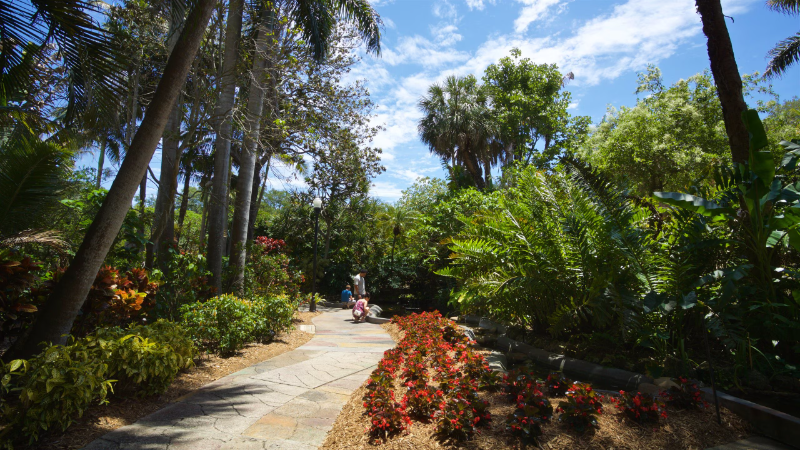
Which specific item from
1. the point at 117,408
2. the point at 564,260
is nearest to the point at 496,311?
the point at 564,260

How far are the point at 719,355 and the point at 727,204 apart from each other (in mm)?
1773

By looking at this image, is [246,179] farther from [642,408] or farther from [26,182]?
[642,408]

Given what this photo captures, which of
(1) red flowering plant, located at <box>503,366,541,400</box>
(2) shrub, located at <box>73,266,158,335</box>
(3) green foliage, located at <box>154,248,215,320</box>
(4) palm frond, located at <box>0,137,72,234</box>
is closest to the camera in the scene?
(1) red flowering plant, located at <box>503,366,541,400</box>

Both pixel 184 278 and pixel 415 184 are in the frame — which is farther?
pixel 415 184

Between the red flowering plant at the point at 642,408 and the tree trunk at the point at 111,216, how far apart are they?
5047 mm

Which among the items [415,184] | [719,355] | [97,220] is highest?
[415,184]

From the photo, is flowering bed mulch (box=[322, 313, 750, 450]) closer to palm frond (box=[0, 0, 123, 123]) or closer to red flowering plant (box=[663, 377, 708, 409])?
red flowering plant (box=[663, 377, 708, 409])

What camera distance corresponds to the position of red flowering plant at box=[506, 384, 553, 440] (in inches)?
124

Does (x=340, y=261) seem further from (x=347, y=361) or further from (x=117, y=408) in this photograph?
(x=117, y=408)

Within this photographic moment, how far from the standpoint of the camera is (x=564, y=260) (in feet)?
20.7

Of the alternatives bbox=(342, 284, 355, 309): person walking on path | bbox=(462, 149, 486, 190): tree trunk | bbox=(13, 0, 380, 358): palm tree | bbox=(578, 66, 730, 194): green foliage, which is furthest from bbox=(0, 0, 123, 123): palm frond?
bbox=(462, 149, 486, 190): tree trunk

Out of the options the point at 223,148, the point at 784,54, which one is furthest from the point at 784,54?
the point at 223,148

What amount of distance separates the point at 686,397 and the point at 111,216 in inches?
226

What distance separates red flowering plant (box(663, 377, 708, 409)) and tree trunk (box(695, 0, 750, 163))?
3.20 meters
